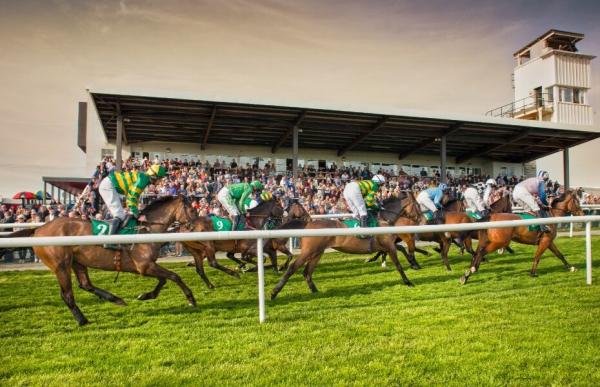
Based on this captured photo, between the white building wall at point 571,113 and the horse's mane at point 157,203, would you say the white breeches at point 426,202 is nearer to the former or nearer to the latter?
the horse's mane at point 157,203

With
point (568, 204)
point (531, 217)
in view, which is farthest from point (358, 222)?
point (568, 204)

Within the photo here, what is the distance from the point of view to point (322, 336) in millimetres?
3859

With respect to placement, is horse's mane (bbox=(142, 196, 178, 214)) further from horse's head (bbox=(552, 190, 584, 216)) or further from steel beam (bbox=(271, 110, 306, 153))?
steel beam (bbox=(271, 110, 306, 153))

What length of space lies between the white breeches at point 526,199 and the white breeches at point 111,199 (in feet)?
21.9

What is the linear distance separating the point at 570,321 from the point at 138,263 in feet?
15.2

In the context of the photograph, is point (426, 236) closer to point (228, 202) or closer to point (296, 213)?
point (296, 213)

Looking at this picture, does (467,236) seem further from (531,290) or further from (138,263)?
(138,263)

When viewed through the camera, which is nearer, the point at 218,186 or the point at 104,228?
the point at 104,228

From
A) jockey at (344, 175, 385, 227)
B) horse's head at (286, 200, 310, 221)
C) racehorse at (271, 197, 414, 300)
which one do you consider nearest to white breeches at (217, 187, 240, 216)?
horse's head at (286, 200, 310, 221)

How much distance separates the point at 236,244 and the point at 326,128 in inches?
545

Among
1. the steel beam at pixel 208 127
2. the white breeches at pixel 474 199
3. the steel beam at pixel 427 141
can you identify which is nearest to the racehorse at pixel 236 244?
the white breeches at pixel 474 199

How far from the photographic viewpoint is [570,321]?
414 centimetres

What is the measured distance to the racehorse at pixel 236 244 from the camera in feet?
23.9

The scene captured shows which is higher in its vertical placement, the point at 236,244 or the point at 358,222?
the point at 358,222
